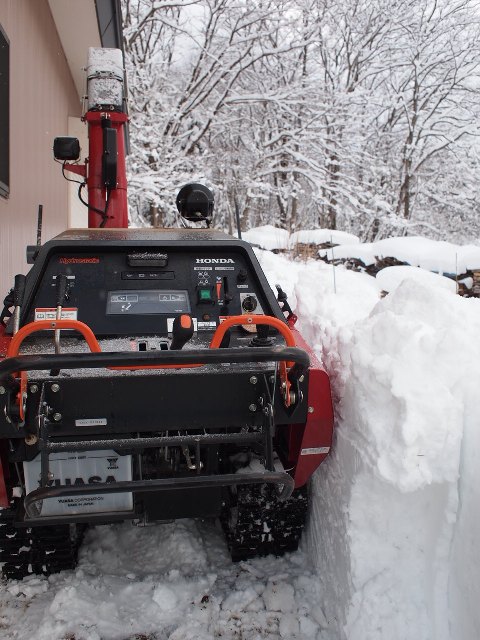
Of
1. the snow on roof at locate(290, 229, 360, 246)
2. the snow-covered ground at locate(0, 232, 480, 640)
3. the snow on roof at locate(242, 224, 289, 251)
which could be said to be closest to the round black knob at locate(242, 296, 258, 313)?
the snow-covered ground at locate(0, 232, 480, 640)

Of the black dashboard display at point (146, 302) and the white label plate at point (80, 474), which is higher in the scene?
the black dashboard display at point (146, 302)

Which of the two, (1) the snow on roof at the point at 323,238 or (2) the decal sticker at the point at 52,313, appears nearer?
(2) the decal sticker at the point at 52,313

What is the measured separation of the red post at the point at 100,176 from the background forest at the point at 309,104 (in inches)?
291

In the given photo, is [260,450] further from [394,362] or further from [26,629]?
[26,629]

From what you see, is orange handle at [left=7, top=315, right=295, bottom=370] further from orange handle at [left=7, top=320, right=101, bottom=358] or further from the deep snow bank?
the deep snow bank

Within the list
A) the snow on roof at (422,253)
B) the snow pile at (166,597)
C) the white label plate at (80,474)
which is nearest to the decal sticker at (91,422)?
the white label plate at (80,474)

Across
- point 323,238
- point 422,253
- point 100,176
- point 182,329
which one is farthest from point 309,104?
point 182,329

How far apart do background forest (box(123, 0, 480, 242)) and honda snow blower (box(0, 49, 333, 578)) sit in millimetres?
9366

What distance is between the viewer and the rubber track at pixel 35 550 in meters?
2.45

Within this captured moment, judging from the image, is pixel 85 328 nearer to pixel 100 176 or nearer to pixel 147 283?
pixel 147 283

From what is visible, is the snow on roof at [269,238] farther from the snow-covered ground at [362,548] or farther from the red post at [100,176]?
the snow-covered ground at [362,548]

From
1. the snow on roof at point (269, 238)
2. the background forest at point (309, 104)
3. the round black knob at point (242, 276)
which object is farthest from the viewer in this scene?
the background forest at point (309, 104)

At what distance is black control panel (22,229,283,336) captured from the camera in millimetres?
2613

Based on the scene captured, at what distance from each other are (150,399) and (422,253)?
7.05 m
